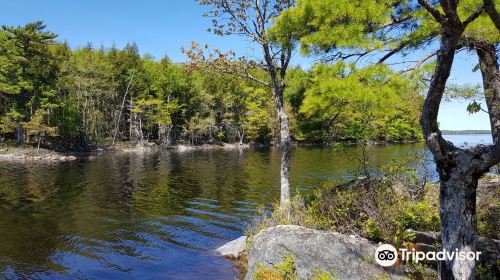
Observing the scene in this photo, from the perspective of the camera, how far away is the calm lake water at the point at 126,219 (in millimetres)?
12922

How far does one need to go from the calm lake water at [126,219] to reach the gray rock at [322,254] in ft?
10.9

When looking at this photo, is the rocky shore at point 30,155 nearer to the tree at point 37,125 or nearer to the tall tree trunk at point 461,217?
the tree at point 37,125

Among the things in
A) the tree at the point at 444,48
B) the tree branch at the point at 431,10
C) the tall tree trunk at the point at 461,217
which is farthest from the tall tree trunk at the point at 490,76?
the tree branch at the point at 431,10

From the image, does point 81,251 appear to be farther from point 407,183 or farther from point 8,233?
point 407,183

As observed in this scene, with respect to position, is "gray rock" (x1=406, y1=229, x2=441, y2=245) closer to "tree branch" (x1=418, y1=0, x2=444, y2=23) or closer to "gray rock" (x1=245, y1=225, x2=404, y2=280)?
"gray rock" (x1=245, y1=225, x2=404, y2=280)

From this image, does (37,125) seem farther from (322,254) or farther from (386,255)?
(386,255)

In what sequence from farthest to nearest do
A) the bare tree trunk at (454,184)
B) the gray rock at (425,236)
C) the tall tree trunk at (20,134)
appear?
the tall tree trunk at (20,134)
the gray rock at (425,236)
the bare tree trunk at (454,184)

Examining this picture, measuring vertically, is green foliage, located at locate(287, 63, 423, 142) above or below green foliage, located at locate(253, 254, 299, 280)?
above

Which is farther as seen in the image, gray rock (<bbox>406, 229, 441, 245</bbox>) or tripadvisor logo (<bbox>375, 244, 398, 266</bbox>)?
gray rock (<bbox>406, 229, 441, 245</bbox>)

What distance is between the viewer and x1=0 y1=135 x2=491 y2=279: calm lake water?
42.4ft

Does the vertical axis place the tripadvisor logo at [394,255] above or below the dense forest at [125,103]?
below

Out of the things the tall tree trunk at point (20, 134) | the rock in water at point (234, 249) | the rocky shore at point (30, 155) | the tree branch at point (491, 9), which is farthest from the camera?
the tall tree trunk at point (20, 134)

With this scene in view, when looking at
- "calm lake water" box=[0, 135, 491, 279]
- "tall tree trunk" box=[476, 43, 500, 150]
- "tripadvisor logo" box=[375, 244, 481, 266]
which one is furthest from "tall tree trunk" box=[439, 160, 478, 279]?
"calm lake water" box=[0, 135, 491, 279]

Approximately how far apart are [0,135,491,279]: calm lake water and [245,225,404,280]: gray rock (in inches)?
131
